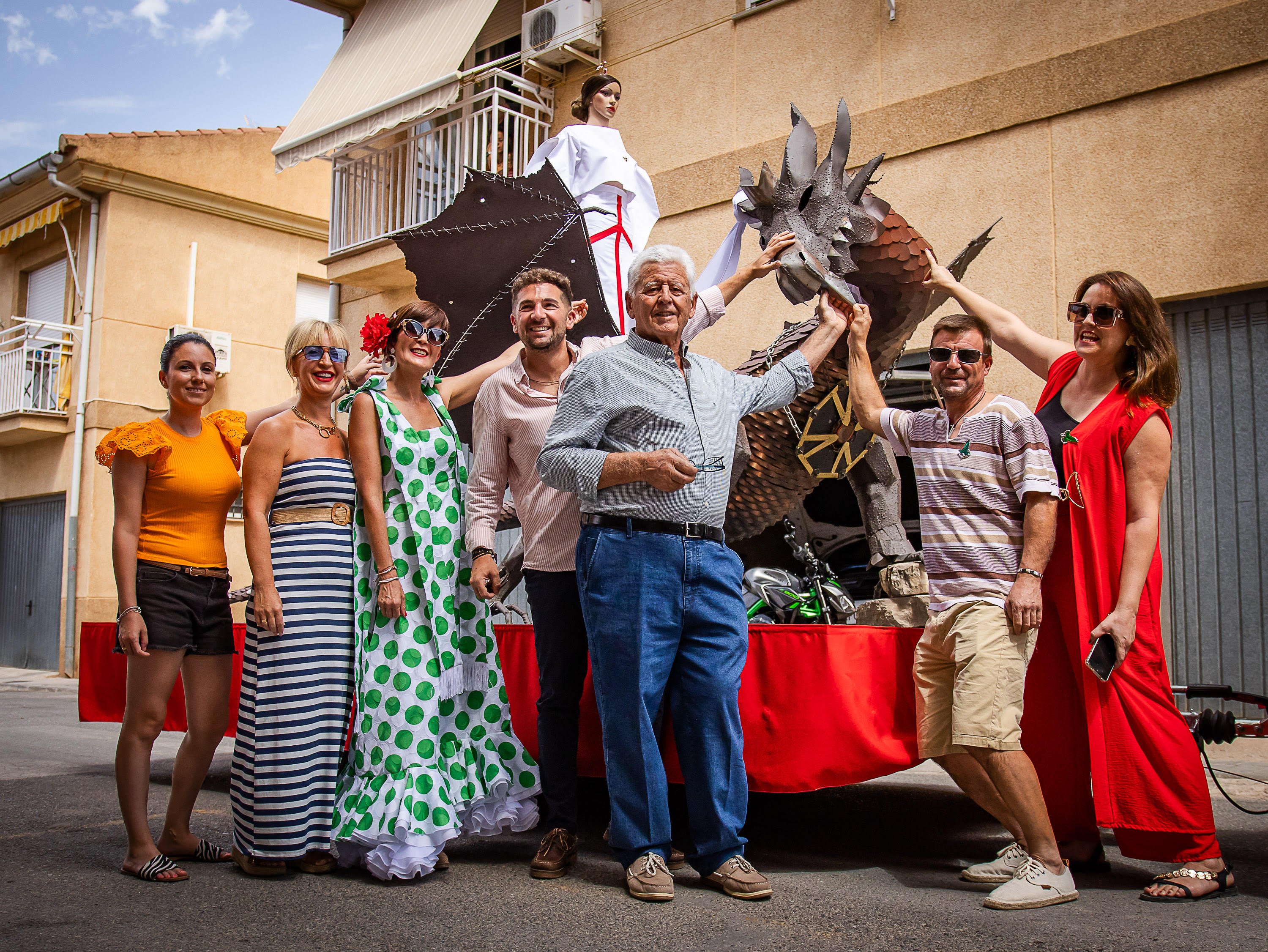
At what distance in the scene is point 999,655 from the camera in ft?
9.14

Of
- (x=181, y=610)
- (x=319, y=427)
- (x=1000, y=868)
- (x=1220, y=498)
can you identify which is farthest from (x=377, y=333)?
(x=1220, y=498)

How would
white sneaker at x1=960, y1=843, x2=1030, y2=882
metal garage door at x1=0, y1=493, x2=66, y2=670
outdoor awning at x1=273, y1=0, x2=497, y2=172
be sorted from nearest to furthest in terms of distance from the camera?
white sneaker at x1=960, y1=843, x2=1030, y2=882
outdoor awning at x1=273, y1=0, x2=497, y2=172
metal garage door at x1=0, y1=493, x2=66, y2=670

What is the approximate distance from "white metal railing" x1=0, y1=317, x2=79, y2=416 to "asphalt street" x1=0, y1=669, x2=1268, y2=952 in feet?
37.3

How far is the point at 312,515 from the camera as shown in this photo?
3107 millimetres

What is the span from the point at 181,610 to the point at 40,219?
1339 centimetres

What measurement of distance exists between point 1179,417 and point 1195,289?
716 mm

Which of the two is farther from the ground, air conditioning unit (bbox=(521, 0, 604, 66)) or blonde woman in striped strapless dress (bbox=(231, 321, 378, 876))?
air conditioning unit (bbox=(521, 0, 604, 66))

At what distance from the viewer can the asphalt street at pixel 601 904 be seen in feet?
7.98

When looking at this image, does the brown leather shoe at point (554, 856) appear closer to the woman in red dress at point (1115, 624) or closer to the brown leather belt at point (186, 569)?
the brown leather belt at point (186, 569)

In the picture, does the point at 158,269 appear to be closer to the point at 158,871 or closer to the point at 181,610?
the point at 181,610

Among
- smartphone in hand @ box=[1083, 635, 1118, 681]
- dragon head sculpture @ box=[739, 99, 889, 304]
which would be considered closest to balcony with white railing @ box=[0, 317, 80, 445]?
dragon head sculpture @ box=[739, 99, 889, 304]

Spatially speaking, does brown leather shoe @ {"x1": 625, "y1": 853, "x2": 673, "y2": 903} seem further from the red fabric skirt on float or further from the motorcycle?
the motorcycle

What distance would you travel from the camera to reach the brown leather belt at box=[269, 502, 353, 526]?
10.2 ft

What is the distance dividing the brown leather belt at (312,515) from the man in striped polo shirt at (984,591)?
170 centimetres
